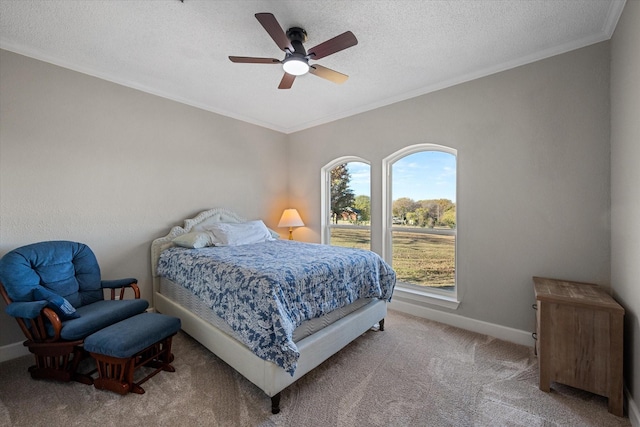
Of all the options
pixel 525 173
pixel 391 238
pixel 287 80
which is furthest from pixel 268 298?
pixel 525 173

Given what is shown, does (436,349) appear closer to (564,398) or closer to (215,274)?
(564,398)

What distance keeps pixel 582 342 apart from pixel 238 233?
132 inches

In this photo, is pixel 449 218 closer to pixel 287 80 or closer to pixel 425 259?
pixel 425 259

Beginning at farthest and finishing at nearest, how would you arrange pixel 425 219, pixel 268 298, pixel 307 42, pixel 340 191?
pixel 340 191 < pixel 425 219 < pixel 307 42 < pixel 268 298

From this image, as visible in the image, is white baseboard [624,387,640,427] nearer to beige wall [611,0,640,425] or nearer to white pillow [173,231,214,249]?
beige wall [611,0,640,425]

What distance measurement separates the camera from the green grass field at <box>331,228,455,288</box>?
3.15m

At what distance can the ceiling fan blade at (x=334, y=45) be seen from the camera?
1793 mm

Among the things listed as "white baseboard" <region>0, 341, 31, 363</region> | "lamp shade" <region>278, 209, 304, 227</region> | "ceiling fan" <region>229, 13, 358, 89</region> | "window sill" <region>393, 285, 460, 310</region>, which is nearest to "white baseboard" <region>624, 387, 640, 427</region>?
"window sill" <region>393, 285, 460, 310</region>

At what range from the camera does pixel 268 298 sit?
175 centimetres

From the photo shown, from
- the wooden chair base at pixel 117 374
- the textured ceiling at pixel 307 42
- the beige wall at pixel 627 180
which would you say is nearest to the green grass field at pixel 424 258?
the beige wall at pixel 627 180

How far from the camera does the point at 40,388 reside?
76.7 inches

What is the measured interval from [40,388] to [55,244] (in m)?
1.14

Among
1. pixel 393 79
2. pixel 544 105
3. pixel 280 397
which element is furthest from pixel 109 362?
pixel 544 105

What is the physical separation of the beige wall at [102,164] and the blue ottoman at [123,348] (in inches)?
48.5
